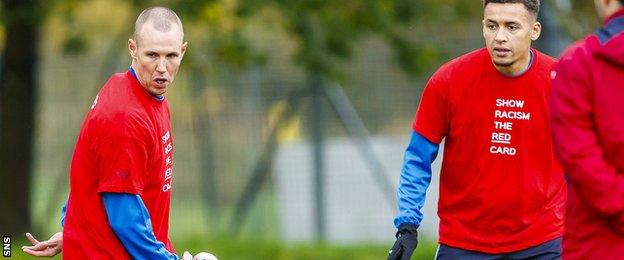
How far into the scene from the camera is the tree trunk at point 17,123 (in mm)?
16344

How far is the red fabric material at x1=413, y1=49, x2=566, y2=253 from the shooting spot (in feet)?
24.6

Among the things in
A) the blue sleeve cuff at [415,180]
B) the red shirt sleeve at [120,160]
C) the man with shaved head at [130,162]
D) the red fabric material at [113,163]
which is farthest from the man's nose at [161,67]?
the blue sleeve cuff at [415,180]

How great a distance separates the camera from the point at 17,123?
16531 millimetres

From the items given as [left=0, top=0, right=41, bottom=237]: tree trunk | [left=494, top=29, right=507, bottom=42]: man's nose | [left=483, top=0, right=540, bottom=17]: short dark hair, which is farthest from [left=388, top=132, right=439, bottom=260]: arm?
[left=0, top=0, right=41, bottom=237]: tree trunk

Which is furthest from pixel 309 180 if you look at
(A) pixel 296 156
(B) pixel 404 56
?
(B) pixel 404 56

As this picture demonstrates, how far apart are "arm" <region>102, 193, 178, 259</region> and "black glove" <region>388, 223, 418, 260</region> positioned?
5.01 ft

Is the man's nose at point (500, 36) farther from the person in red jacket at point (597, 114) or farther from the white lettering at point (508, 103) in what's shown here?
the person in red jacket at point (597, 114)

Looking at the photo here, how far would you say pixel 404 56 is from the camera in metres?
16.1

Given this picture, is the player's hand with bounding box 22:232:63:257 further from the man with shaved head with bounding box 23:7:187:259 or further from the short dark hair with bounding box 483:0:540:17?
the short dark hair with bounding box 483:0:540:17

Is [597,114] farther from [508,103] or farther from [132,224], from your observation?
[508,103]

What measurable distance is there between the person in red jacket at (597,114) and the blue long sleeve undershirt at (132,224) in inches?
71.3

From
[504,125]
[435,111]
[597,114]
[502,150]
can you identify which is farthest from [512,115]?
[597,114]

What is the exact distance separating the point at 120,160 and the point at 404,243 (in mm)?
1811

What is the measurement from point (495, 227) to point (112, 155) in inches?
88.5
